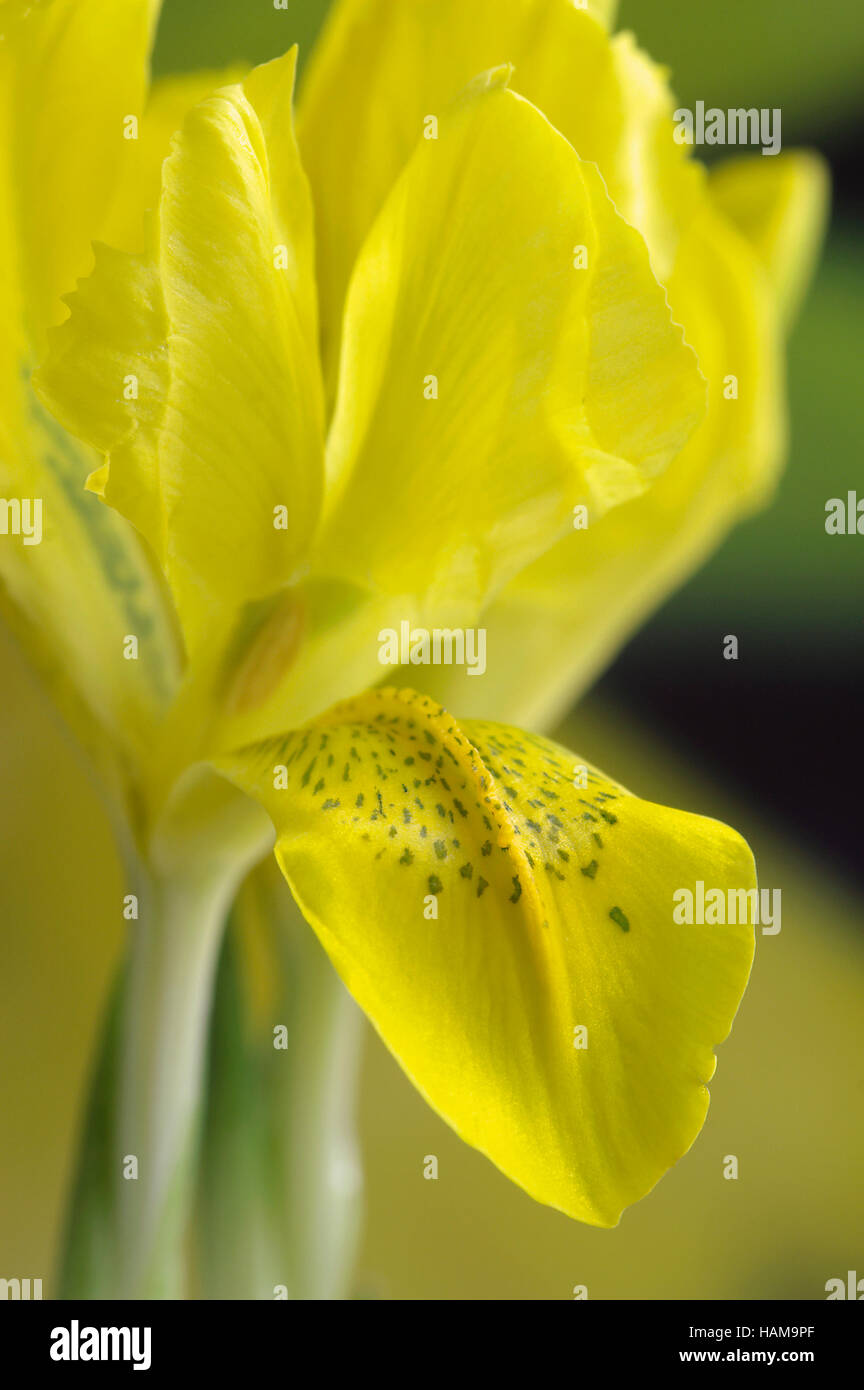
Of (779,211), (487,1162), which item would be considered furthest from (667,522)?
(487,1162)

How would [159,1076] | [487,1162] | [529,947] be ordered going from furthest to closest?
1. [487,1162]
2. [159,1076]
3. [529,947]

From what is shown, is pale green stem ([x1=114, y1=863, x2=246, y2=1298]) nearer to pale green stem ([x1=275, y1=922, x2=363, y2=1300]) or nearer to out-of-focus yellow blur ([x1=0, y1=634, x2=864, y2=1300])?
pale green stem ([x1=275, y1=922, x2=363, y2=1300])

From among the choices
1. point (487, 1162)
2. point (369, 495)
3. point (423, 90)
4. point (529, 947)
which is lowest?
point (487, 1162)

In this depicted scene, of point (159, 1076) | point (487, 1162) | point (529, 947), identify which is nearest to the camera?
point (529, 947)

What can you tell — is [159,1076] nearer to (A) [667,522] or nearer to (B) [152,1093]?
(B) [152,1093]

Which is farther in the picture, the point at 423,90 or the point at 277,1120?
the point at 277,1120

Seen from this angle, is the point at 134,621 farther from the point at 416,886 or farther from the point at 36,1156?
the point at 36,1156

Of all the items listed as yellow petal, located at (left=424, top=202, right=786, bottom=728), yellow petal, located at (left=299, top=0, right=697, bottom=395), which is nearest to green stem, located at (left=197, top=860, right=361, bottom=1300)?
yellow petal, located at (left=424, top=202, right=786, bottom=728)

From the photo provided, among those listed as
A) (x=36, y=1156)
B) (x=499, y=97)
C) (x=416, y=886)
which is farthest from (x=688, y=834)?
(x=36, y=1156)
